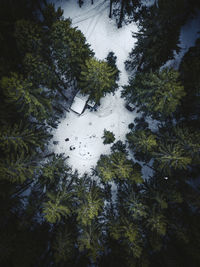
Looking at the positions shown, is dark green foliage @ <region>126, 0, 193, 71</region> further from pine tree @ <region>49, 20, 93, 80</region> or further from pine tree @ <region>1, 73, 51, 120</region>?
pine tree @ <region>1, 73, 51, 120</region>

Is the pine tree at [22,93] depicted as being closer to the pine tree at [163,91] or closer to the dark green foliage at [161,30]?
the pine tree at [163,91]

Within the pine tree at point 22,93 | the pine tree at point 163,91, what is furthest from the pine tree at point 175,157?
the pine tree at point 22,93

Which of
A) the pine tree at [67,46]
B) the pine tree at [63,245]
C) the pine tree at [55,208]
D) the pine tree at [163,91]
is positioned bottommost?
the pine tree at [63,245]

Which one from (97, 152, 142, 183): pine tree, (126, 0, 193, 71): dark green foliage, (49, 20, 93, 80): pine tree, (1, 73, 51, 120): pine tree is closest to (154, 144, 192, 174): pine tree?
(97, 152, 142, 183): pine tree

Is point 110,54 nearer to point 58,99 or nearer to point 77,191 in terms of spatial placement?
point 58,99

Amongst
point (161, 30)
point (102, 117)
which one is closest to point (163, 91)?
point (161, 30)

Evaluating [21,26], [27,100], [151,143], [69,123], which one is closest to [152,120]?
[151,143]

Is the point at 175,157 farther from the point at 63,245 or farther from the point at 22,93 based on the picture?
the point at 22,93

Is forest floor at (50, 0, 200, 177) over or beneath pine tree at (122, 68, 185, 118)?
over
